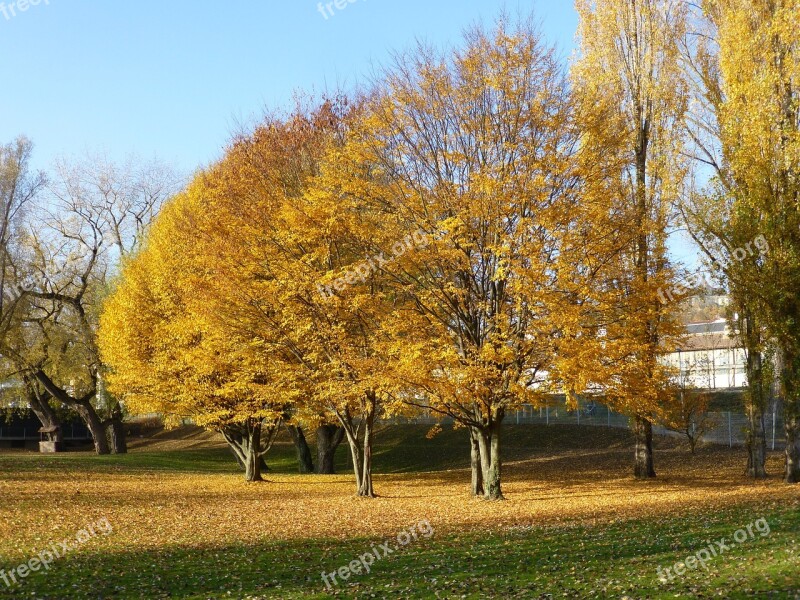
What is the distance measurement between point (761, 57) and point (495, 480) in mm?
12875

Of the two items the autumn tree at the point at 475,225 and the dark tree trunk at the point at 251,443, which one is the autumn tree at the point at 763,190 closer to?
the autumn tree at the point at 475,225

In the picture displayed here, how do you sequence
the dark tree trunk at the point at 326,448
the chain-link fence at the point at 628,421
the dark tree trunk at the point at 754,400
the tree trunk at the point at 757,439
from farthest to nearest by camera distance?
the dark tree trunk at the point at 326,448
the chain-link fence at the point at 628,421
the tree trunk at the point at 757,439
the dark tree trunk at the point at 754,400

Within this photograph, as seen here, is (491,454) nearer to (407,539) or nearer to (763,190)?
(407,539)

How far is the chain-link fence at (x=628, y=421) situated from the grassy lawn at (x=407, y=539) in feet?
7.24

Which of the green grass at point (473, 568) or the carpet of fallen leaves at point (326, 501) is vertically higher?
the green grass at point (473, 568)

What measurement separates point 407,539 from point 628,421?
23462 millimetres

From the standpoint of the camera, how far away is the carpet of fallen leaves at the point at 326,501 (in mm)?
13805

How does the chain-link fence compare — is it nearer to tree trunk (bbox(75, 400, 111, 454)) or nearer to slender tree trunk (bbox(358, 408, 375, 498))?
slender tree trunk (bbox(358, 408, 375, 498))

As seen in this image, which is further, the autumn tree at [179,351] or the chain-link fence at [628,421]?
the chain-link fence at [628,421]

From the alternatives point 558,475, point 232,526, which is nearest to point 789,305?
point 558,475

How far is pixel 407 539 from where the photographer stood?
12484mm

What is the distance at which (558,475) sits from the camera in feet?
86.9

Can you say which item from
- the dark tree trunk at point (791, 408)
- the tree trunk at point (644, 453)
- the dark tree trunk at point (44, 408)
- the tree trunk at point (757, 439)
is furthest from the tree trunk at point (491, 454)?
the dark tree trunk at point (44, 408)

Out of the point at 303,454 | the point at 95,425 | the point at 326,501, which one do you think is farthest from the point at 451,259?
the point at 95,425
